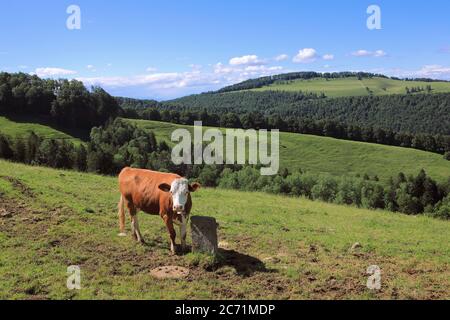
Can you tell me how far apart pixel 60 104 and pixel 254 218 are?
361ft

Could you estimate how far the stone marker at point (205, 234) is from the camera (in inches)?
492

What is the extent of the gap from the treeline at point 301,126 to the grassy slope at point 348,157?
15326 mm

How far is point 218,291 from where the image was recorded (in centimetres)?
1050

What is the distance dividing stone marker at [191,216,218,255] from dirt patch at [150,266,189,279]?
1.03 m

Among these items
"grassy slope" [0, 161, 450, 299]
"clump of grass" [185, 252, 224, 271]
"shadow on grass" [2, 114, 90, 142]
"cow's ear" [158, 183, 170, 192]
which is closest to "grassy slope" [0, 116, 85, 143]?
"shadow on grass" [2, 114, 90, 142]

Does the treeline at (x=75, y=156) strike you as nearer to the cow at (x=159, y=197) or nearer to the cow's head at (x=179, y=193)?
the cow at (x=159, y=197)

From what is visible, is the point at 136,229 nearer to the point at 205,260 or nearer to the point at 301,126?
the point at 205,260

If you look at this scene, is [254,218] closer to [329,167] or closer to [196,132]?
[329,167]

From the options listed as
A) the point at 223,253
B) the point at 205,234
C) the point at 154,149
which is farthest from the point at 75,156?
the point at 205,234

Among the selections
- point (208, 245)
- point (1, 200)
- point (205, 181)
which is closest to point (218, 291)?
point (208, 245)

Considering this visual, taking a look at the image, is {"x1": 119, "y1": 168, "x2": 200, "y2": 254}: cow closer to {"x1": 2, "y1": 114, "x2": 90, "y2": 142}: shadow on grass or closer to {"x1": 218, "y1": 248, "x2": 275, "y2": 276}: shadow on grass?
{"x1": 218, "y1": 248, "x2": 275, "y2": 276}: shadow on grass

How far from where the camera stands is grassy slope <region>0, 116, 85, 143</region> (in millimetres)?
105000

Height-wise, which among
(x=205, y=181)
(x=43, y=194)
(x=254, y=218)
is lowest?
(x=205, y=181)

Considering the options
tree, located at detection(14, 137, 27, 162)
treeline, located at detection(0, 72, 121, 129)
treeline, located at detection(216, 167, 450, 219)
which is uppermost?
treeline, located at detection(0, 72, 121, 129)
